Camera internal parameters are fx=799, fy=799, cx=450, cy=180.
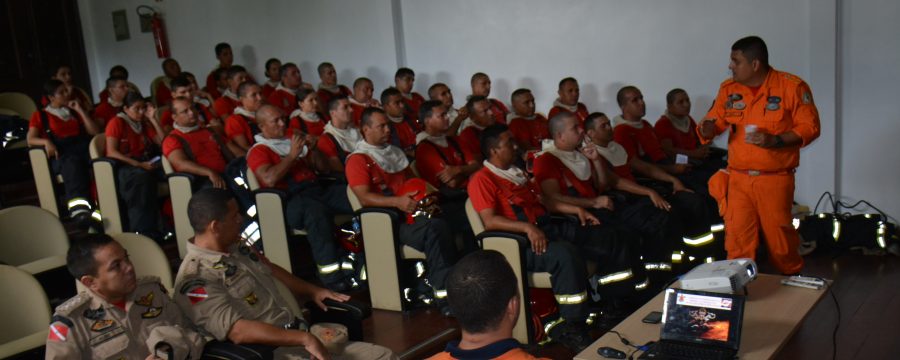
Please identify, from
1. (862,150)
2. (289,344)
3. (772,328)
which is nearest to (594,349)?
(772,328)

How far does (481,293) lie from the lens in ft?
6.28

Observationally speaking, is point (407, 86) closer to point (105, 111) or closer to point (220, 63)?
point (220, 63)

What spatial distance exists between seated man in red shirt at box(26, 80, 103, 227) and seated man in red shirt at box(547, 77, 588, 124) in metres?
3.82

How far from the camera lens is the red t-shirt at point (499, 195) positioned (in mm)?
4180

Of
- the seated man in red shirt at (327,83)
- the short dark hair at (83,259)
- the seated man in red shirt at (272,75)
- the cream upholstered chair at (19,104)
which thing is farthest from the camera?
the seated man in red shirt at (272,75)

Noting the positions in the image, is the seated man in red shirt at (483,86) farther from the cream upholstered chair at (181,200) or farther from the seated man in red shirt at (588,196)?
the cream upholstered chair at (181,200)

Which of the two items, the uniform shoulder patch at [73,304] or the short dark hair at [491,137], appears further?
the short dark hair at [491,137]

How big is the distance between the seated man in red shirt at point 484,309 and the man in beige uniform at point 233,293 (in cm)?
94

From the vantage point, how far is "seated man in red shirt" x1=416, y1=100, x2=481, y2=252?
199 inches

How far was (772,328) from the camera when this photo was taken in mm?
2842

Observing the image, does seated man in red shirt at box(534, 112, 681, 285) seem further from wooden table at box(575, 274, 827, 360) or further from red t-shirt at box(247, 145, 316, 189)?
red t-shirt at box(247, 145, 316, 189)

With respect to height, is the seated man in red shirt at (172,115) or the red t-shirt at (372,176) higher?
the seated man in red shirt at (172,115)

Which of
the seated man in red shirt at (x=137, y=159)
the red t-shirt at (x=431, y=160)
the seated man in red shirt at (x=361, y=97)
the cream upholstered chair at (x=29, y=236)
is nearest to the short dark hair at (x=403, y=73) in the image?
the seated man in red shirt at (x=361, y=97)

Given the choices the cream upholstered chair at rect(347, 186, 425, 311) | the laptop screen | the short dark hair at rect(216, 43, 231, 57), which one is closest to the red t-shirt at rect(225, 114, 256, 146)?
the cream upholstered chair at rect(347, 186, 425, 311)
